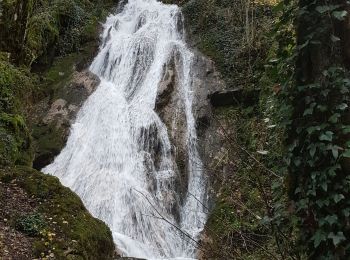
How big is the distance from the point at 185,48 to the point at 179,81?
2.01m

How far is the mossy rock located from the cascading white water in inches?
88.3

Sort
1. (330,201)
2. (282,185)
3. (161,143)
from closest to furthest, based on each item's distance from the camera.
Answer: (330,201) < (282,185) < (161,143)

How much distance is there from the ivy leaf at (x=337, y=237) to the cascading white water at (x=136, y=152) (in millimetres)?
5938

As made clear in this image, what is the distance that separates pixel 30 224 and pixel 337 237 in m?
4.37

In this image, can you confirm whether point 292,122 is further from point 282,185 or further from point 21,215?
point 21,215

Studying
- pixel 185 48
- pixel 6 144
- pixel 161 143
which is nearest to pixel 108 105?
pixel 161 143

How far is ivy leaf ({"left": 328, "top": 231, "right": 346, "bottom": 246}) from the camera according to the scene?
3043 mm

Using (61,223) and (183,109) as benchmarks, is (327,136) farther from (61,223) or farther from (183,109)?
(183,109)

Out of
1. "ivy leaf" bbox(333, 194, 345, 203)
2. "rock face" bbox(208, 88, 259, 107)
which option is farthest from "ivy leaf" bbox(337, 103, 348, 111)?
"rock face" bbox(208, 88, 259, 107)

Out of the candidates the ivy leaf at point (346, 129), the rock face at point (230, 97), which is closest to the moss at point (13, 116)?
the rock face at point (230, 97)

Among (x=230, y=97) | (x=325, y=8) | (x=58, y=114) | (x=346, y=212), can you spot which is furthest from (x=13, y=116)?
(x=346, y=212)

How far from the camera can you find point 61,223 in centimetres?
628

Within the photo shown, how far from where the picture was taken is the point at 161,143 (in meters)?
13.0

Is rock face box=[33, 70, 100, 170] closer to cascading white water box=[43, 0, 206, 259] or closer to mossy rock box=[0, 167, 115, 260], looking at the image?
cascading white water box=[43, 0, 206, 259]
